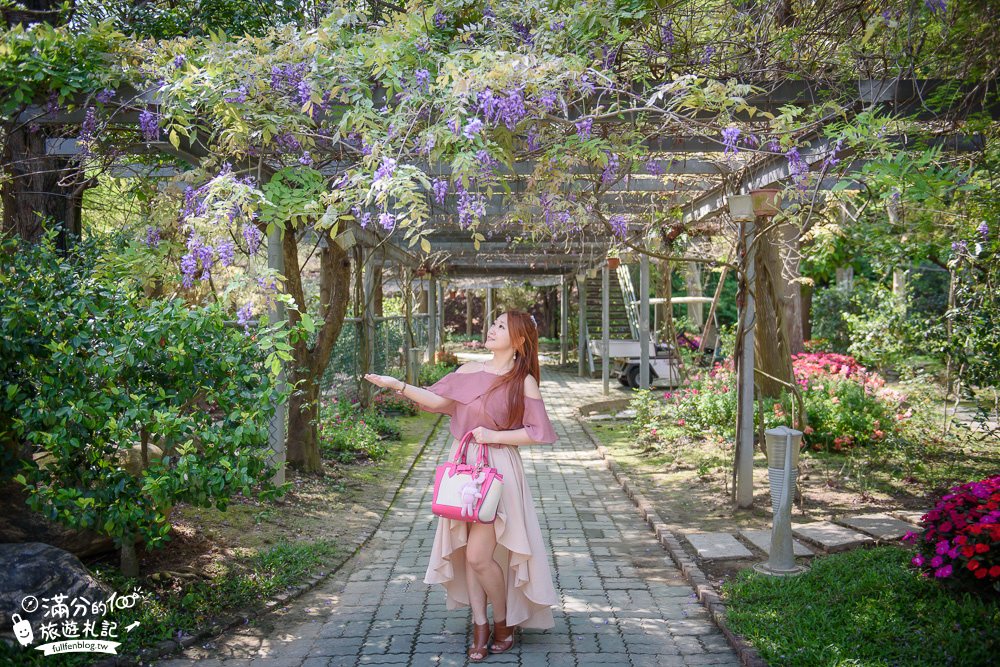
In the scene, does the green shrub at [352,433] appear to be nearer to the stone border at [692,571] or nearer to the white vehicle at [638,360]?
the stone border at [692,571]

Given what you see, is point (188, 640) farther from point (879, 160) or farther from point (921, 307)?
point (921, 307)

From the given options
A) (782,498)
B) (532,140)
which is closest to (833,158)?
(532,140)

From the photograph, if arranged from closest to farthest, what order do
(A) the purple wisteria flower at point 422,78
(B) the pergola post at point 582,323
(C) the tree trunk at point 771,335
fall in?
1. (A) the purple wisteria flower at point 422,78
2. (C) the tree trunk at point 771,335
3. (B) the pergola post at point 582,323

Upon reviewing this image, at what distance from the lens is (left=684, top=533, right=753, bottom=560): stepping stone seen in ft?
18.5

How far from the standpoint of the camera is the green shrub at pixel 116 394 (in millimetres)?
4160

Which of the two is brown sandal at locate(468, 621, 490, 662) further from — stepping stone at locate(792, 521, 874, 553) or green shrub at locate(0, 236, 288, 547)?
stepping stone at locate(792, 521, 874, 553)

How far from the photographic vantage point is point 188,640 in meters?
4.17

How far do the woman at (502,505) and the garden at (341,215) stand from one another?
0.70 metres

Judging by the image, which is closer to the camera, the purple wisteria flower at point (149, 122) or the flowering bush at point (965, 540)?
the flowering bush at point (965, 540)

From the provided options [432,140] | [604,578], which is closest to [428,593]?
[604,578]

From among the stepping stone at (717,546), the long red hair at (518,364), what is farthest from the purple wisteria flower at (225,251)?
the stepping stone at (717,546)

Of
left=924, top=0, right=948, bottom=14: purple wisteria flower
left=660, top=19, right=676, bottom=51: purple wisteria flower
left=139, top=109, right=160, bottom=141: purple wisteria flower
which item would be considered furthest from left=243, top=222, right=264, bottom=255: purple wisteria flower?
left=924, top=0, right=948, bottom=14: purple wisteria flower

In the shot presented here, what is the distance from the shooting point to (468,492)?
12.8 feet

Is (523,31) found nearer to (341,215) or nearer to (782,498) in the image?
(341,215)
